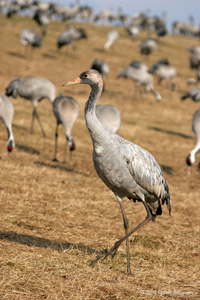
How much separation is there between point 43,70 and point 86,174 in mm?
13075

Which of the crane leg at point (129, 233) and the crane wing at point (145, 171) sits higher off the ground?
the crane wing at point (145, 171)

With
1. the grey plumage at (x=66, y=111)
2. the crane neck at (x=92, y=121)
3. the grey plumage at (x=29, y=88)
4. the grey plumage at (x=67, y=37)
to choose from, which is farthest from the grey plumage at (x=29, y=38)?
the crane neck at (x=92, y=121)

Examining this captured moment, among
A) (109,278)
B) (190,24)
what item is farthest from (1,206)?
(190,24)

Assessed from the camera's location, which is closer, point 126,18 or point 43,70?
point 43,70

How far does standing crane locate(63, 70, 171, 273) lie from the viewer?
13.3 feet

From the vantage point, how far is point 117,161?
4094 mm

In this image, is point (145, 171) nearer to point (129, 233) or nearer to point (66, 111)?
point (129, 233)

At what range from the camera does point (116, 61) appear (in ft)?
84.9

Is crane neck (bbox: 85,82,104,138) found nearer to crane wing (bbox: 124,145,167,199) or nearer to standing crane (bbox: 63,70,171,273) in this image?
standing crane (bbox: 63,70,171,273)

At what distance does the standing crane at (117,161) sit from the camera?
4.05 metres

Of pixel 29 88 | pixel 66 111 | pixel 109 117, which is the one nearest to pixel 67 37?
pixel 29 88

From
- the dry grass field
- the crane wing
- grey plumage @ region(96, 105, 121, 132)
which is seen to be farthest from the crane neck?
grey plumage @ region(96, 105, 121, 132)

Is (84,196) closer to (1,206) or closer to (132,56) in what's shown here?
(1,206)

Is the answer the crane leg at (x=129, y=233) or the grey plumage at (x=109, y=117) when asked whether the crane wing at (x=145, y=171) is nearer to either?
the crane leg at (x=129, y=233)
